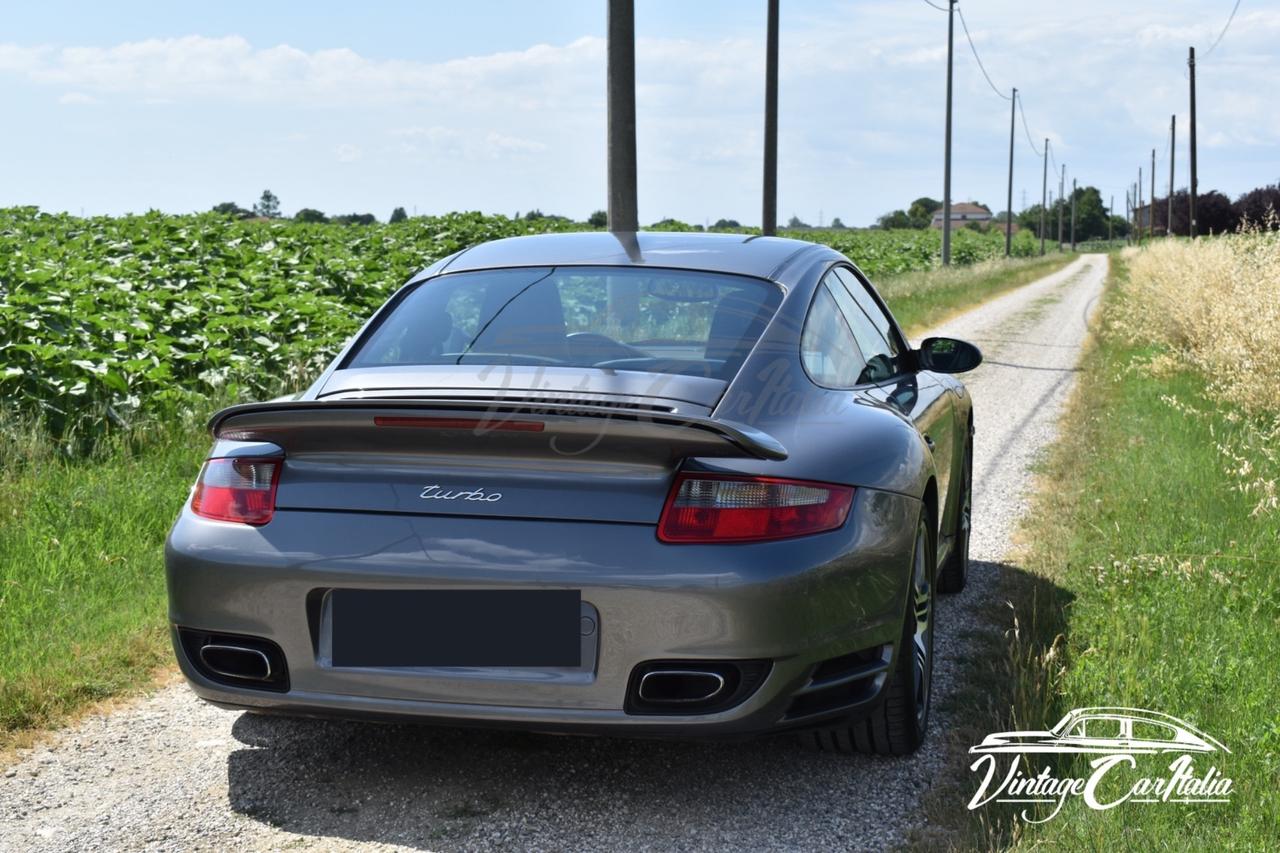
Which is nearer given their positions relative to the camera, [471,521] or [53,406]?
[471,521]

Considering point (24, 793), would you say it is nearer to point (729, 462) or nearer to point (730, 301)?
point (729, 462)

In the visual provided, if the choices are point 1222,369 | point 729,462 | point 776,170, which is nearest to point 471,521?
point 729,462

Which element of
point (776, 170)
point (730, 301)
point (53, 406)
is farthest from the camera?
point (776, 170)

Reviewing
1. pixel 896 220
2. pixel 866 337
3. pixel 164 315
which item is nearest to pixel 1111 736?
pixel 866 337

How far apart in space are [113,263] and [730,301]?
39.1ft

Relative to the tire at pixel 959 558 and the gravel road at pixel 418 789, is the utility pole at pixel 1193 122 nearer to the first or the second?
the tire at pixel 959 558

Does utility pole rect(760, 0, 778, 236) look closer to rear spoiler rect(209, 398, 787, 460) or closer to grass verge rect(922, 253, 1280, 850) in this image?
grass verge rect(922, 253, 1280, 850)

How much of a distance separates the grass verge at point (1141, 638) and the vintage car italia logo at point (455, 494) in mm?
1371

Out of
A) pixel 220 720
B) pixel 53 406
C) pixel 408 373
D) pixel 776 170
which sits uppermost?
pixel 776 170

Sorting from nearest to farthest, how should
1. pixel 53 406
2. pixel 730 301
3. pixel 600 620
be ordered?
pixel 600 620, pixel 730 301, pixel 53 406

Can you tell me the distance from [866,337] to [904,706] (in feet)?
4.80

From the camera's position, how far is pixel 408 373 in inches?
144

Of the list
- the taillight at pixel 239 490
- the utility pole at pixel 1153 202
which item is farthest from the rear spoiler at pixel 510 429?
the utility pole at pixel 1153 202

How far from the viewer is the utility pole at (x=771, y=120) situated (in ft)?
59.5
